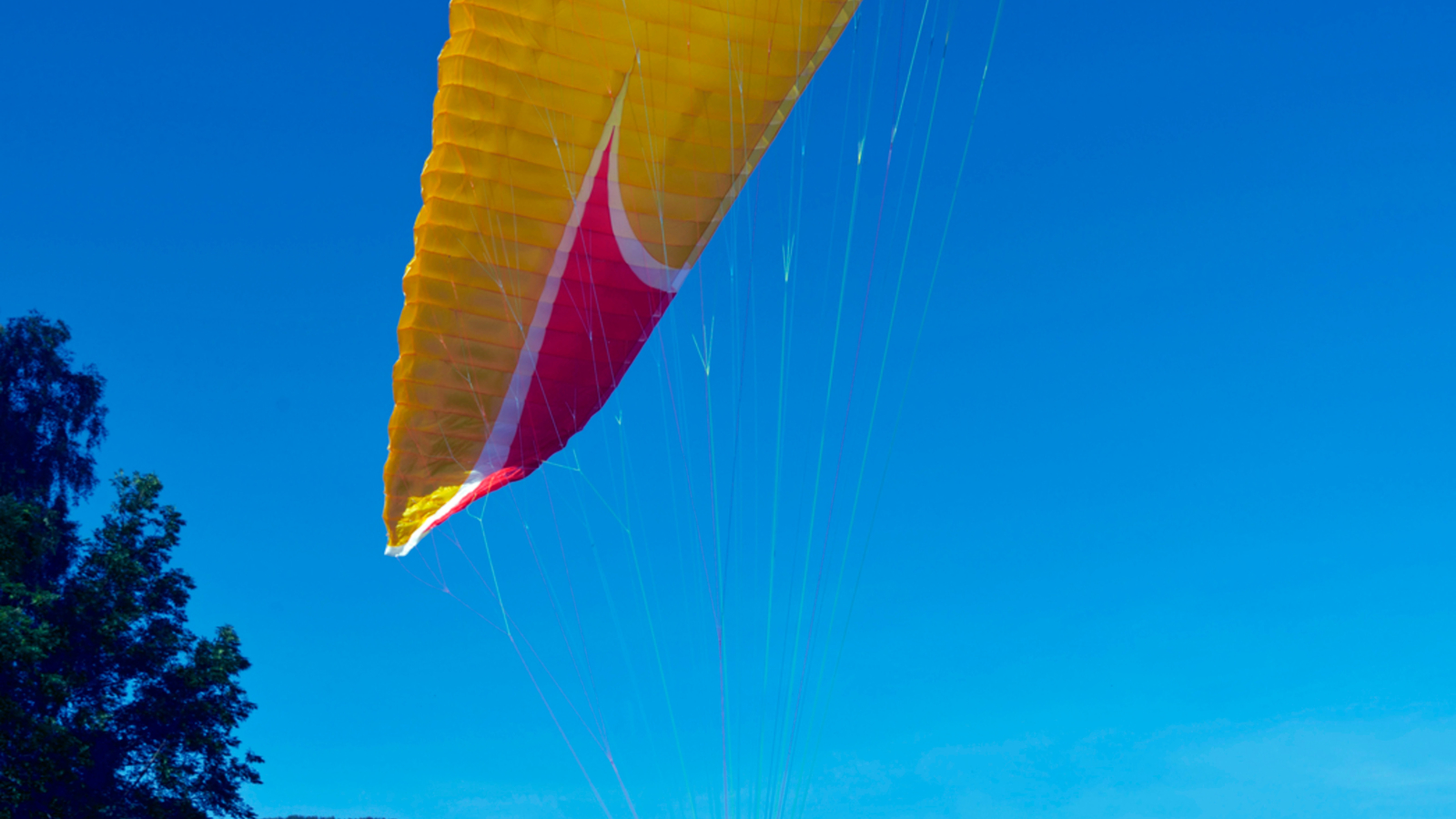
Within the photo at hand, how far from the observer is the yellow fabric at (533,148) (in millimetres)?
8797

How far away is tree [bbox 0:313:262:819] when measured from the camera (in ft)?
44.4

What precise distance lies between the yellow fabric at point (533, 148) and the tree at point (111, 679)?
746cm

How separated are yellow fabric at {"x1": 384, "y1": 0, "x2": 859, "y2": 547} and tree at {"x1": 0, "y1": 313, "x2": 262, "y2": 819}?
7.46 m

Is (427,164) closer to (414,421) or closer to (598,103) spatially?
(598,103)

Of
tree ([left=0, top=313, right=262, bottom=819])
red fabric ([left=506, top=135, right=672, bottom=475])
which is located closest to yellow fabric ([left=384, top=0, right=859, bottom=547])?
red fabric ([left=506, top=135, right=672, bottom=475])

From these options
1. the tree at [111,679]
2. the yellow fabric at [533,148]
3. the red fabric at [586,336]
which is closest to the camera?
the yellow fabric at [533,148]

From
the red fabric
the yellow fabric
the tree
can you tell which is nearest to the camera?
the yellow fabric

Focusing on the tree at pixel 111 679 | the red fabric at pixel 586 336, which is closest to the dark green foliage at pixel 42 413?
the tree at pixel 111 679

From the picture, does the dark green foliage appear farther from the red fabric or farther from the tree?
the red fabric

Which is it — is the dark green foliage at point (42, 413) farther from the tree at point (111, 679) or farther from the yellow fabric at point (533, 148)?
the yellow fabric at point (533, 148)

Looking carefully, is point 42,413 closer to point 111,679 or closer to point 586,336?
point 111,679

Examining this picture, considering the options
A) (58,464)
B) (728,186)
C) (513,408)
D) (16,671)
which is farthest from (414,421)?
(58,464)

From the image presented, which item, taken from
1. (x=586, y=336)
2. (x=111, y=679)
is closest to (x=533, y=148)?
(x=586, y=336)

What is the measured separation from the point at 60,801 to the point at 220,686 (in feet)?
7.99
